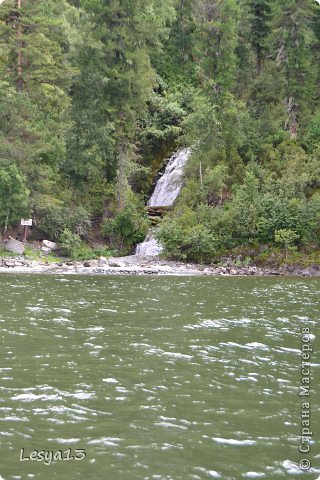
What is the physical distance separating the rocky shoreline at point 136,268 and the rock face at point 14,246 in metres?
1.29

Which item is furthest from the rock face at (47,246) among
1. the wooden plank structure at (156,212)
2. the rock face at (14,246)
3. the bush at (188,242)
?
the wooden plank structure at (156,212)

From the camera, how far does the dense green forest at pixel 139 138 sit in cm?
3106

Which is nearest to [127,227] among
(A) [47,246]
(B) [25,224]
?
(A) [47,246]

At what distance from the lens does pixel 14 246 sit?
1238 inches

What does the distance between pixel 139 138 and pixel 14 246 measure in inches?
637

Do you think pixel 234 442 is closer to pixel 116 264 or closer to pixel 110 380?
pixel 110 380

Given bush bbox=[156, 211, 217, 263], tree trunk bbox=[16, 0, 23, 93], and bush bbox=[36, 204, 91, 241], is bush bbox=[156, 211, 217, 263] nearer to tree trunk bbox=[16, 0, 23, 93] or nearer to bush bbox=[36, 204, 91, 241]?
bush bbox=[36, 204, 91, 241]

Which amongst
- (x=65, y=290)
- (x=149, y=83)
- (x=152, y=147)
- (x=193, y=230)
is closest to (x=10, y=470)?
(x=65, y=290)

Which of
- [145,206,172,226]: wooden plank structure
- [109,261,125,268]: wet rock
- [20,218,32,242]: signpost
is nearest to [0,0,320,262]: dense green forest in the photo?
[20,218,32,242]: signpost

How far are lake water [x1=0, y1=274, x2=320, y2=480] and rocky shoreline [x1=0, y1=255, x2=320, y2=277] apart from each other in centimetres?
1023

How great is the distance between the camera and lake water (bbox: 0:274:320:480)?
572cm

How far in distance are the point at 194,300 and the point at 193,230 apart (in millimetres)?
13707

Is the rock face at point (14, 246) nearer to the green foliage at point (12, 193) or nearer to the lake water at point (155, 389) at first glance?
the green foliage at point (12, 193)

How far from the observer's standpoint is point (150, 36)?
3772 centimetres
